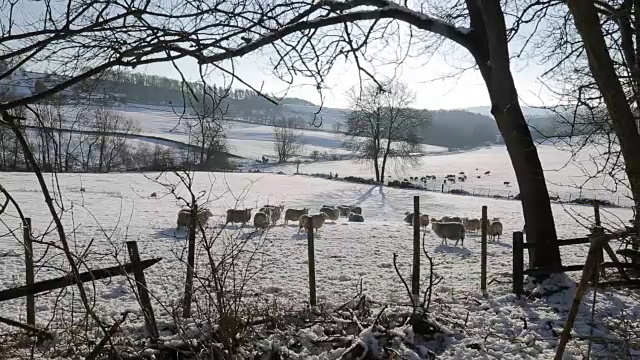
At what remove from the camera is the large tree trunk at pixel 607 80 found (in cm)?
220

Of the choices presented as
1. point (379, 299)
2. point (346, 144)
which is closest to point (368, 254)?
point (379, 299)

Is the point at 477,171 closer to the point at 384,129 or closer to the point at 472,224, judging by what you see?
the point at 384,129

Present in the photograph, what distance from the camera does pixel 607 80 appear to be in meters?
2.43

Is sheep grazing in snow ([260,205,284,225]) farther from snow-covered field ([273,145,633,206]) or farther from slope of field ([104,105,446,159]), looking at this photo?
slope of field ([104,105,446,159])

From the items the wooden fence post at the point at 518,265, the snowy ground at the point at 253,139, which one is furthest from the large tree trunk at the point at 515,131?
the snowy ground at the point at 253,139

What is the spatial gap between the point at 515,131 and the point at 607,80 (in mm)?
5310

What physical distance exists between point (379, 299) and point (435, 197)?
2729cm

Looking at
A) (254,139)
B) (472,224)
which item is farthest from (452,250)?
(254,139)

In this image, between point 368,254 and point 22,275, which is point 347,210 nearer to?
point 368,254

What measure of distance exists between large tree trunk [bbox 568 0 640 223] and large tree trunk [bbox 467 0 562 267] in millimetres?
4825

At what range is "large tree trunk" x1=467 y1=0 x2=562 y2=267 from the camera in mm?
7367

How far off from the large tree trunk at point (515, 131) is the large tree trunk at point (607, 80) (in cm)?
483

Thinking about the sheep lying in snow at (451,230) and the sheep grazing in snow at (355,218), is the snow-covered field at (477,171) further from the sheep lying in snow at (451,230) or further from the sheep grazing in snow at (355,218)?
the sheep lying in snow at (451,230)

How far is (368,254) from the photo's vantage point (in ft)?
41.6
